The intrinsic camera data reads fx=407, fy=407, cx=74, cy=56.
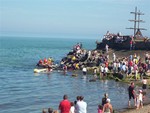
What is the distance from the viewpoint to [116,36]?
65.9 meters

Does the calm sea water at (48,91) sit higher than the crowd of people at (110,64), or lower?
lower

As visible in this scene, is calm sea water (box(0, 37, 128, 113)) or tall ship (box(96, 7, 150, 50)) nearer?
→ calm sea water (box(0, 37, 128, 113))

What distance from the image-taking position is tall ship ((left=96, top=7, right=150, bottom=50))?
60497mm

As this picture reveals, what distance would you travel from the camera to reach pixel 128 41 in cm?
6225

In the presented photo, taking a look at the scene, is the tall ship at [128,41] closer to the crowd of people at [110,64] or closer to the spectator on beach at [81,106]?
the crowd of people at [110,64]

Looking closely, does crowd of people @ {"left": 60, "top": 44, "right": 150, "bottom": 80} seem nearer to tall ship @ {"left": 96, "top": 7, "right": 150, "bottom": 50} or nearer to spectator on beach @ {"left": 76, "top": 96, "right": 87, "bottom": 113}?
tall ship @ {"left": 96, "top": 7, "right": 150, "bottom": 50}

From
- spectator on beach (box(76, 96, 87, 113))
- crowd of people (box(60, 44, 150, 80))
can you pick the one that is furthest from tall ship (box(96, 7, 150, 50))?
spectator on beach (box(76, 96, 87, 113))

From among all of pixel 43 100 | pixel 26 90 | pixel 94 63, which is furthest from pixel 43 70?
pixel 43 100

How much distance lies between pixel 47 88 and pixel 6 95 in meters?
5.44

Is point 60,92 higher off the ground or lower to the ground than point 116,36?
lower

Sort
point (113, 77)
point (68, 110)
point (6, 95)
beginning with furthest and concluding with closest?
point (113, 77) → point (6, 95) → point (68, 110)

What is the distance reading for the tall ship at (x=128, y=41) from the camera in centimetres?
6050

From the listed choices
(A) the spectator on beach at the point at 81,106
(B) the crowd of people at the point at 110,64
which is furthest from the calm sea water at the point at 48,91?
(A) the spectator on beach at the point at 81,106

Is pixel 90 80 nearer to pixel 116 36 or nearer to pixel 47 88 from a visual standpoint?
pixel 47 88
